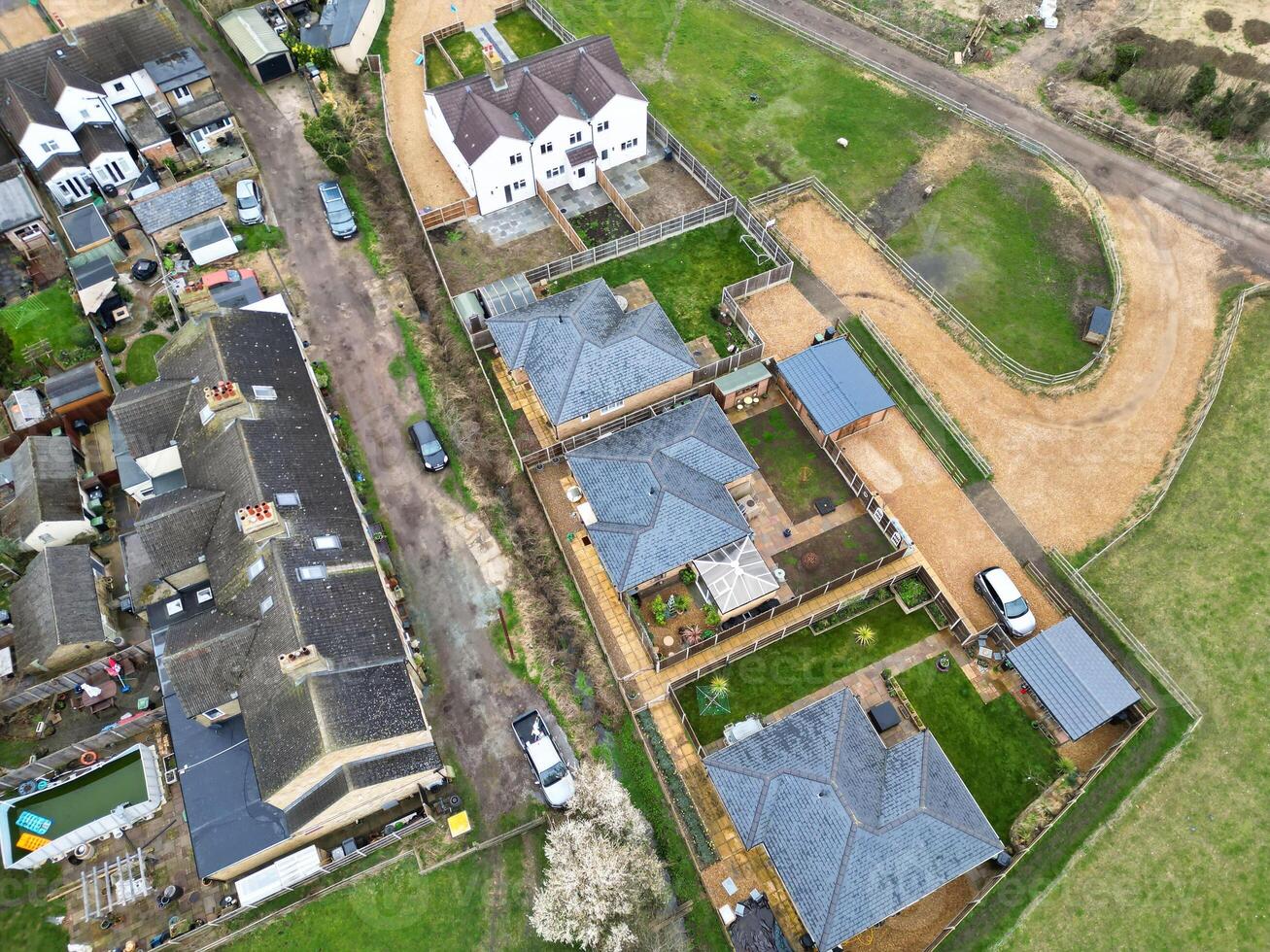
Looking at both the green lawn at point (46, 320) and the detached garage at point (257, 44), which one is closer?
the green lawn at point (46, 320)

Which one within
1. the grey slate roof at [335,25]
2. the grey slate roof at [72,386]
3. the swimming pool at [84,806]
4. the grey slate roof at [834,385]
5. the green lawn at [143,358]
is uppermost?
the grey slate roof at [335,25]

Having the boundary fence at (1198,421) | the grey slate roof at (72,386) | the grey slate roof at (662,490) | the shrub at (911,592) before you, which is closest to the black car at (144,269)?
the grey slate roof at (72,386)

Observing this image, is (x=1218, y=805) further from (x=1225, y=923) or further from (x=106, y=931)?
(x=106, y=931)

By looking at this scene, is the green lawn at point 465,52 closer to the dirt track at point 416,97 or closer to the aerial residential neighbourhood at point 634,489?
the dirt track at point 416,97

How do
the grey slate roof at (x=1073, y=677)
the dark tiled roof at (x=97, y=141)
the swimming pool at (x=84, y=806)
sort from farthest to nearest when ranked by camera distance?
the dark tiled roof at (x=97, y=141) < the grey slate roof at (x=1073, y=677) < the swimming pool at (x=84, y=806)

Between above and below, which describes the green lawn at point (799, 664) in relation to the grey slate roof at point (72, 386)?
below

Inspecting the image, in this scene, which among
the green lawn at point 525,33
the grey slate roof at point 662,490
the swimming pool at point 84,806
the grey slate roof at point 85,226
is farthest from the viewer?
the green lawn at point 525,33

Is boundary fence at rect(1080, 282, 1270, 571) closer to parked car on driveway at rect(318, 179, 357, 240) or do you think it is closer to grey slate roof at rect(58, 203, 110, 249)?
parked car on driveway at rect(318, 179, 357, 240)

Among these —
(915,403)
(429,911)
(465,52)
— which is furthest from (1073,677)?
(465,52)
